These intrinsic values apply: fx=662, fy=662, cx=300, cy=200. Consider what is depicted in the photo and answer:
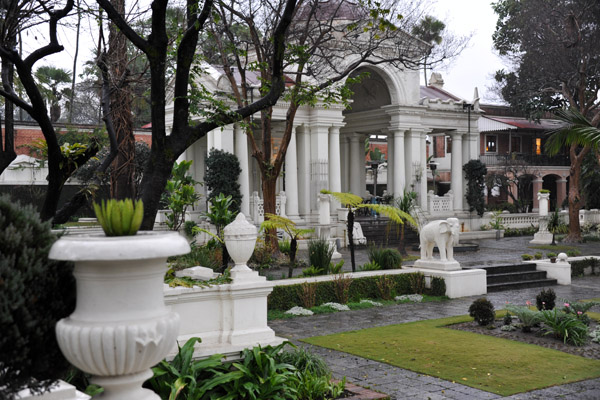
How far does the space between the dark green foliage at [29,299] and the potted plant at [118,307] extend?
159 mm

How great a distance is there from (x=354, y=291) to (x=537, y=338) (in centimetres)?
448

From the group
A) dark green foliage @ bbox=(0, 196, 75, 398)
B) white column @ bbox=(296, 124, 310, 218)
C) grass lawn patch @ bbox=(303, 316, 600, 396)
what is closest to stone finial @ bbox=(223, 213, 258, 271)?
grass lawn patch @ bbox=(303, 316, 600, 396)

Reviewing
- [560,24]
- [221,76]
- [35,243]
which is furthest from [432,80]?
[35,243]

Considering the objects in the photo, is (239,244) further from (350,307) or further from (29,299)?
(350,307)

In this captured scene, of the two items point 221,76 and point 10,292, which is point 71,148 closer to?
point 10,292

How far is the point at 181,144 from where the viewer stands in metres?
7.43

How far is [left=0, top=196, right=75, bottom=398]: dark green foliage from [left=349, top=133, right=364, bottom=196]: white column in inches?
1186

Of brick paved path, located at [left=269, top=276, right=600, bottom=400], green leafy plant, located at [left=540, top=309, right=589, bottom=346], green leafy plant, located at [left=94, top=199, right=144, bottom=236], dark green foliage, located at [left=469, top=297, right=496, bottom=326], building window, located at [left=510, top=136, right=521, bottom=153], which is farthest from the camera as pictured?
building window, located at [left=510, top=136, right=521, bottom=153]

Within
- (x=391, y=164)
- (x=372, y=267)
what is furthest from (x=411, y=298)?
(x=391, y=164)

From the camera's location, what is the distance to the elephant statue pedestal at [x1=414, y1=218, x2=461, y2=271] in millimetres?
15172

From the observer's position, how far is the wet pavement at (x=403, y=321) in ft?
24.7

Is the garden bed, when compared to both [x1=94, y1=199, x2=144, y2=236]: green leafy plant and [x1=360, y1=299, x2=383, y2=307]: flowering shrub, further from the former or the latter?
[x1=94, y1=199, x2=144, y2=236]: green leafy plant

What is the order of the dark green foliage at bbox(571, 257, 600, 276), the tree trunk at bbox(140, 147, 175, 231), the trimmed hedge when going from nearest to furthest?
1. the tree trunk at bbox(140, 147, 175, 231)
2. the trimmed hedge
3. the dark green foliage at bbox(571, 257, 600, 276)

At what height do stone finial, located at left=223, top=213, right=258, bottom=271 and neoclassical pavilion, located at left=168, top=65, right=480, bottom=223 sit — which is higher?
neoclassical pavilion, located at left=168, top=65, right=480, bottom=223
